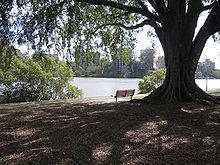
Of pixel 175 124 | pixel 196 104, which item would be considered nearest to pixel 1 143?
pixel 175 124

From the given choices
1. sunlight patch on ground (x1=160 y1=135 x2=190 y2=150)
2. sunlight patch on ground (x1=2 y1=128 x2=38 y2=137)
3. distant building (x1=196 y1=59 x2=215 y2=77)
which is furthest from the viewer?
distant building (x1=196 y1=59 x2=215 y2=77)

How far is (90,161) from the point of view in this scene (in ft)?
20.3

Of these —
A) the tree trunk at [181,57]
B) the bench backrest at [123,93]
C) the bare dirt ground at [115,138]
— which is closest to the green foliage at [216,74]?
the bench backrest at [123,93]

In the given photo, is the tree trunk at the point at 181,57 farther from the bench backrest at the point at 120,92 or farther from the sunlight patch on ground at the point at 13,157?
the sunlight patch on ground at the point at 13,157

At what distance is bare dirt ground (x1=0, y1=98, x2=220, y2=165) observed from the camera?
21.0 ft

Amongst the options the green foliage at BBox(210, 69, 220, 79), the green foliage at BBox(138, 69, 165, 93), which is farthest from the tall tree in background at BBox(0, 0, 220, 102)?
the green foliage at BBox(210, 69, 220, 79)

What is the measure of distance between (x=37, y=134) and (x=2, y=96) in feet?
63.1

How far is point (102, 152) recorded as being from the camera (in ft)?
22.1

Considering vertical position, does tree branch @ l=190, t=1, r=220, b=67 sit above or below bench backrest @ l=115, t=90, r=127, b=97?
above

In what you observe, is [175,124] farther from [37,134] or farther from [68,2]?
[68,2]

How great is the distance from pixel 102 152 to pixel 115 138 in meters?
1.17

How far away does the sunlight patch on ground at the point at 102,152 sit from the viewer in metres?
6.37

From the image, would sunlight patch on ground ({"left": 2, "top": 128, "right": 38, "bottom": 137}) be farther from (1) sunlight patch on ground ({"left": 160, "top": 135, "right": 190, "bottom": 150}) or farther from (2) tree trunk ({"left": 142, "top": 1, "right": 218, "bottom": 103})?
(2) tree trunk ({"left": 142, "top": 1, "right": 218, "bottom": 103})

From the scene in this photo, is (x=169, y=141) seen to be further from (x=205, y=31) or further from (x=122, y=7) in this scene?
(x=205, y=31)
